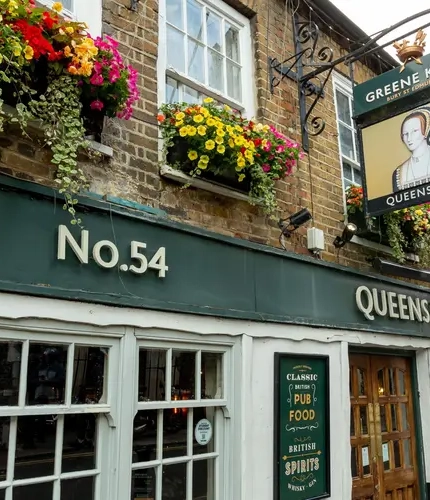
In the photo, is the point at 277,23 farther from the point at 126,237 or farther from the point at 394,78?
the point at 126,237

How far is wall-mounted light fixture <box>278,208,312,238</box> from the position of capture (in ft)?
17.1

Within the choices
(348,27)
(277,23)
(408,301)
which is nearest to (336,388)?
(408,301)

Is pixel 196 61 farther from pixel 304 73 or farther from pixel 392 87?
pixel 392 87

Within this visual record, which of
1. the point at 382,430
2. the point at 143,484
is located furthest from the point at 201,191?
the point at 382,430

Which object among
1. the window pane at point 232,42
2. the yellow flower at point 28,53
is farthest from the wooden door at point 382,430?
the yellow flower at point 28,53

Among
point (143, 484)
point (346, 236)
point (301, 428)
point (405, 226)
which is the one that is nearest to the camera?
point (143, 484)

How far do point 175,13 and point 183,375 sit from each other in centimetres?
333

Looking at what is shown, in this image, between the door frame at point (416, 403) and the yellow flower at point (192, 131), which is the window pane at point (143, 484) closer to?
the yellow flower at point (192, 131)

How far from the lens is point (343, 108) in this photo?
7.02 m

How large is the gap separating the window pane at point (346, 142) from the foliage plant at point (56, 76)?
12.7 feet

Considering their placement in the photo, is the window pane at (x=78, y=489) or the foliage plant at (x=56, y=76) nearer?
the foliage plant at (x=56, y=76)

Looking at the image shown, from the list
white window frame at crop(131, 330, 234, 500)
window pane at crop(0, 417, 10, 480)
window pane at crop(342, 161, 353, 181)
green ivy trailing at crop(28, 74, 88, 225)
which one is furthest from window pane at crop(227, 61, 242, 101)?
window pane at crop(0, 417, 10, 480)

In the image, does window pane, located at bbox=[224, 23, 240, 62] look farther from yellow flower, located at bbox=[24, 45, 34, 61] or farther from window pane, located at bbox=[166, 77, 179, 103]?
yellow flower, located at bbox=[24, 45, 34, 61]

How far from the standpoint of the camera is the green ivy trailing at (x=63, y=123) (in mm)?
3271
